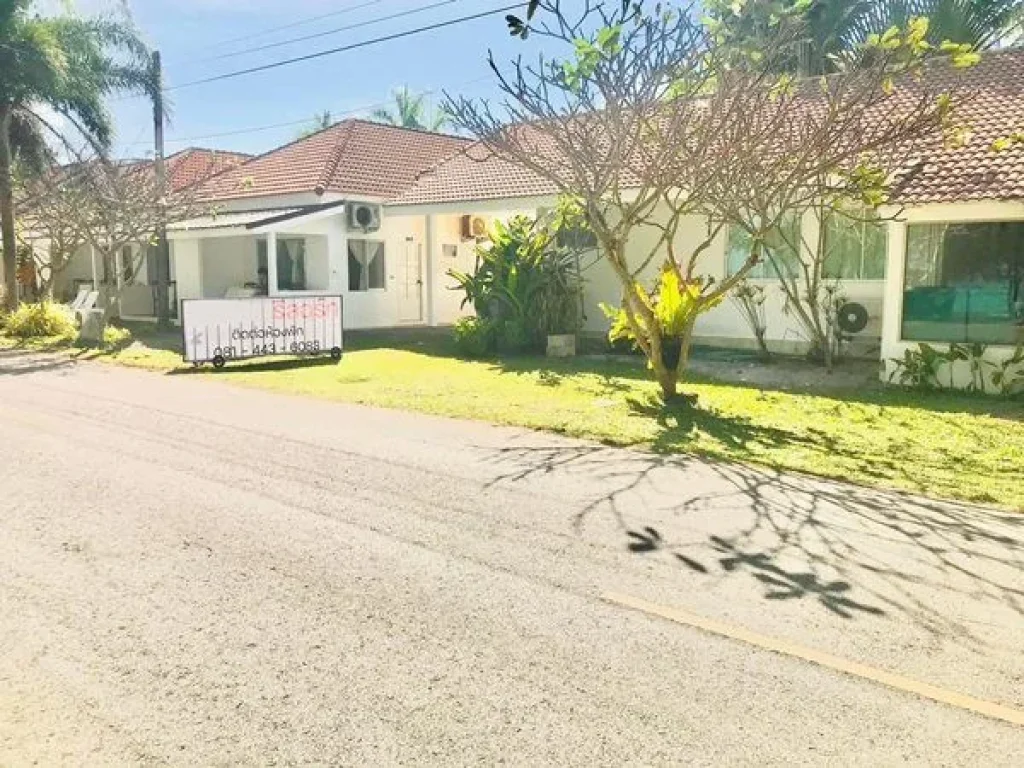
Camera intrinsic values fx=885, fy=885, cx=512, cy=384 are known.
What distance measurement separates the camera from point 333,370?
14875mm

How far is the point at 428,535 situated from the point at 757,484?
9.96 feet

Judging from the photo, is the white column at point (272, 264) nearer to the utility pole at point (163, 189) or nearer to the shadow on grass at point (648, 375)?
the shadow on grass at point (648, 375)

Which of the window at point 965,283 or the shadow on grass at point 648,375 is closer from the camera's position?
the shadow on grass at point 648,375

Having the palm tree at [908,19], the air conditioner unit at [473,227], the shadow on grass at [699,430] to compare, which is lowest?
the shadow on grass at [699,430]

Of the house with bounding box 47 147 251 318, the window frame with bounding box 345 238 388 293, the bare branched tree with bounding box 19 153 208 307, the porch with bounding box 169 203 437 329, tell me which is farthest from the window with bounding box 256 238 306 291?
the house with bounding box 47 147 251 318

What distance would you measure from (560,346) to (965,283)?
6927 millimetres

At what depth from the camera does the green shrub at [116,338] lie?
19.1 m

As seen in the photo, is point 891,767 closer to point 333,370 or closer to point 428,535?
point 428,535

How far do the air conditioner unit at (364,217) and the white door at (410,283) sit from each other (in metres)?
1.64

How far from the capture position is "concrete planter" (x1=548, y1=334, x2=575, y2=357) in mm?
16703

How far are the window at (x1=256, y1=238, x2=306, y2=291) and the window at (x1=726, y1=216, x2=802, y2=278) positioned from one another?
1045 cm

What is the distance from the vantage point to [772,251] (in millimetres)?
16109

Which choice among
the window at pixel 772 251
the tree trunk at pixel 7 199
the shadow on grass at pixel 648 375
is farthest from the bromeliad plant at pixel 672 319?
the tree trunk at pixel 7 199

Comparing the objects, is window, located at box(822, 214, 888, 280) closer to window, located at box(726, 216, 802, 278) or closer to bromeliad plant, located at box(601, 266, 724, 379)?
window, located at box(726, 216, 802, 278)
